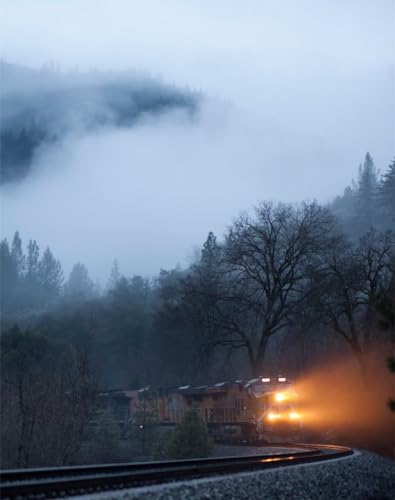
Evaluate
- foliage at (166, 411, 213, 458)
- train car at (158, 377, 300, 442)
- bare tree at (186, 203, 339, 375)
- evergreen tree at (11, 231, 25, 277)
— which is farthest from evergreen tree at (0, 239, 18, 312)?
foliage at (166, 411, 213, 458)

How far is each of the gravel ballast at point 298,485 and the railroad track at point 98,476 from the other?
54cm

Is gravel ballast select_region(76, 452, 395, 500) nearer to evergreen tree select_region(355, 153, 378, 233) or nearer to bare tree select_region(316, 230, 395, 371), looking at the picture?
bare tree select_region(316, 230, 395, 371)

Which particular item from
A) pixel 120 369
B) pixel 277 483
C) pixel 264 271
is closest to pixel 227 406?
pixel 264 271

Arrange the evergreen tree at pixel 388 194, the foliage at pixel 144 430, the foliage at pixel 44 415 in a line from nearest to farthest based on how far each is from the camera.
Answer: the foliage at pixel 44 415 < the foliage at pixel 144 430 < the evergreen tree at pixel 388 194

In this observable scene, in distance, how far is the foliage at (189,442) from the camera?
102ft

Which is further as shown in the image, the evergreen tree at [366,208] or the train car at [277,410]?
the evergreen tree at [366,208]

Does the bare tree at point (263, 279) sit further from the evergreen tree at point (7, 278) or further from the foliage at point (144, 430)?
the evergreen tree at point (7, 278)

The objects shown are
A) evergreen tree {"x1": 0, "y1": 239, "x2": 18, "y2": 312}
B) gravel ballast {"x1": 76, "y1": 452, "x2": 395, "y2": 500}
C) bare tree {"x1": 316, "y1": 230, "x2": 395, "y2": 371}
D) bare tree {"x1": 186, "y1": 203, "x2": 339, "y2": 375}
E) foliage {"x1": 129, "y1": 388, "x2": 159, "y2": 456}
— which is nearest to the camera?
gravel ballast {"x1": 76, "y1": 452, "x2": 395, "y2": 500}

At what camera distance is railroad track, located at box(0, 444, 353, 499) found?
42.3ft

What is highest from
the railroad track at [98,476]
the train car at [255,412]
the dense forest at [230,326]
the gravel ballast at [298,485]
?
the dense forest at [230,326]

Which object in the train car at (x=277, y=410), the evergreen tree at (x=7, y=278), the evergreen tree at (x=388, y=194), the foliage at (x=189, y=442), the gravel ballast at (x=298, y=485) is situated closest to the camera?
the gravel ballast at (x=298, y=485)

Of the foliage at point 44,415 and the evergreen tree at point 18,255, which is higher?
the evergreen tree at point 18,255

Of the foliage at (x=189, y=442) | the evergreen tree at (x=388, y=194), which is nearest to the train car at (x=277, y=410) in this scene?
the foliage at (x=189, y=442)

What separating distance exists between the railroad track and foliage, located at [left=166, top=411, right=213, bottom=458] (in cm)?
888
